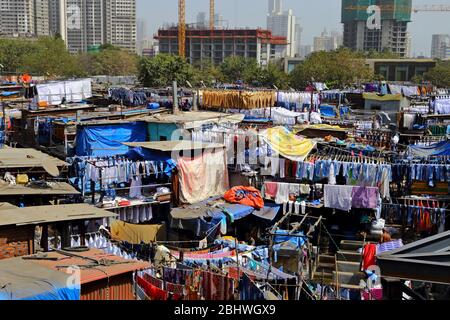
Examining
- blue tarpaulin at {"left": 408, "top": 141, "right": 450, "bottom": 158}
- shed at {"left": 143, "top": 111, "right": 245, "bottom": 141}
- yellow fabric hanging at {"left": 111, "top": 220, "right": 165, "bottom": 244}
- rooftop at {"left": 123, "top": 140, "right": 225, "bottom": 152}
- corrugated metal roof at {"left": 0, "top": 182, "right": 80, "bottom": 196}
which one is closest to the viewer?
corrugated metal roof at {"left": 0, "top": 182, "right": 80, "bottom": 196}

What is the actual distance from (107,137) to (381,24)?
110783mm

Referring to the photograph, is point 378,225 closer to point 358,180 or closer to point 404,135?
point 358,180

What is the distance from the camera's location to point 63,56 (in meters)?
73.4

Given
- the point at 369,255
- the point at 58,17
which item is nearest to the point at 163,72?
the point at 369,255

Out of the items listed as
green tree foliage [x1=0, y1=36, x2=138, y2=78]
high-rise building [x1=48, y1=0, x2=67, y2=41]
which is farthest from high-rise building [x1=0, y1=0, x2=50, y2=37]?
A: green tree foliage [x1=0, y1=36, x2=138, y2=78]

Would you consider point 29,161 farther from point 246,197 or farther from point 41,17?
point 41,17

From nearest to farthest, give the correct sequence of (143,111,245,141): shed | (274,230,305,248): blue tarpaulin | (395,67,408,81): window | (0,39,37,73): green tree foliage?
(274,230,305,248): blue tarpaulin, (143,111,245,141): shed, (395,67,408,81): window, (0,39,37,73): green tree foliage

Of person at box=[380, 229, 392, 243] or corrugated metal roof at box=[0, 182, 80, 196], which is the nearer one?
corrugated metal roof at box=[0, 182, 80, 196]

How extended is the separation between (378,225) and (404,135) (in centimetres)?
1078

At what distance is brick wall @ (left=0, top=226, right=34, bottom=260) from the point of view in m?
9.76

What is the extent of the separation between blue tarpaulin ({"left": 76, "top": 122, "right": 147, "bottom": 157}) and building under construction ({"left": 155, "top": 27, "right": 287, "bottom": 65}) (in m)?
91.0

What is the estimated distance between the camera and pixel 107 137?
20234mm

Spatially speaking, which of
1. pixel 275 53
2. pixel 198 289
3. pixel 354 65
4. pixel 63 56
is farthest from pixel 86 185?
pixel 275 53

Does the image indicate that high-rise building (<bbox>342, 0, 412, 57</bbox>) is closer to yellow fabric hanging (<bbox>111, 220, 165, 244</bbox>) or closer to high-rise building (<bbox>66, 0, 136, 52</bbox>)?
high-rise building (<bbox>66, 0, 136, 52</bbox>)
